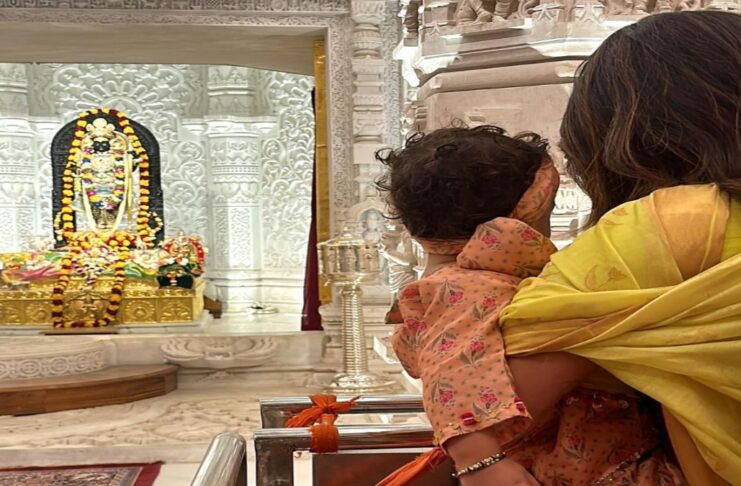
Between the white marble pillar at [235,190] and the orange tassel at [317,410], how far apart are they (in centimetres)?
784

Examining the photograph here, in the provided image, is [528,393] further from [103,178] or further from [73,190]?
[73,190]

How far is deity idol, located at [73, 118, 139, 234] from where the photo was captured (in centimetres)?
877

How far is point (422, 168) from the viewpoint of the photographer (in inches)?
35.0

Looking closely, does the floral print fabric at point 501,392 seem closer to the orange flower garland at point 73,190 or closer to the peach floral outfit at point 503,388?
the peach floral outfit at point 503,388

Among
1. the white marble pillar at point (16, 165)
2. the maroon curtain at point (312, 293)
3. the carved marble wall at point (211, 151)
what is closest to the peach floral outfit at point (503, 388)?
the maroon curtain at point (312, 293)

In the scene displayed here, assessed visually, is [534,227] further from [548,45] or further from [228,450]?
[548,45]

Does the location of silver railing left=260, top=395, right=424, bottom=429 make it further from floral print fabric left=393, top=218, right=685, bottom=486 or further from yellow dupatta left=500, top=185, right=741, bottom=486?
yellow dupatta left=500, top=185, right=741, bottom=486

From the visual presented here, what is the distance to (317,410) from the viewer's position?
108cm

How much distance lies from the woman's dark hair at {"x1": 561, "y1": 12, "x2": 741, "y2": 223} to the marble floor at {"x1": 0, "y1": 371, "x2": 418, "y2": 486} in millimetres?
2433

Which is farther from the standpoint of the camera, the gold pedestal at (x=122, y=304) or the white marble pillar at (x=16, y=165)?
the white marble pillar at (x=16, y=165)

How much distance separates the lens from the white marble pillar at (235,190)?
8727mm

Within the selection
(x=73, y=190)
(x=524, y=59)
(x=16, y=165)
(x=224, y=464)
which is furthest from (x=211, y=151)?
(x=224, y=464)

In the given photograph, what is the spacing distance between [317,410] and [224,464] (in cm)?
19

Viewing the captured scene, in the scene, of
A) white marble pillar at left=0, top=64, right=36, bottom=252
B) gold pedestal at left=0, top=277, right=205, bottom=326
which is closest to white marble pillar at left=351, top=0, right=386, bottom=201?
gold pedestal at left=0, top=277, right=205, bottom=326
